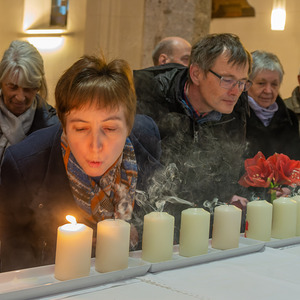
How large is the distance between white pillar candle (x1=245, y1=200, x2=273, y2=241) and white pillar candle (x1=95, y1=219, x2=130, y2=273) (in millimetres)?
884

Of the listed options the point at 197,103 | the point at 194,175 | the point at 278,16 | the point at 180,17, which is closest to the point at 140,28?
the point at 197,103

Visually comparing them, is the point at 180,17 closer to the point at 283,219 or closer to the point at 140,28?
the point at 140,28

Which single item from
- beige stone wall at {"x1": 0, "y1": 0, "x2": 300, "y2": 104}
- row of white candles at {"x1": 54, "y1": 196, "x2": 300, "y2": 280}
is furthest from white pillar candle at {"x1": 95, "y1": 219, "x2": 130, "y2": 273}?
beige stone wall at {"x1": 0, "y1": 0, "x2": 300, "y2": 104}

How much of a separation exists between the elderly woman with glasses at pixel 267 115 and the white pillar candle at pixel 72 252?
6.67 feet

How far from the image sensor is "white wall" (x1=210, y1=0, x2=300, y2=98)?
5.28m

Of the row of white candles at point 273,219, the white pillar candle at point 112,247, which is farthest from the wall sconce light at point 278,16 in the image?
the white pillar candle at point 112,247

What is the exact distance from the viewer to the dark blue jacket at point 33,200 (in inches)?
100.0

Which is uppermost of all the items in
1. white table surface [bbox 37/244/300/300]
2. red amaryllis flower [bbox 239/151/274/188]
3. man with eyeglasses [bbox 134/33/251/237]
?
man with eyeglasses [bbox 134/33/251/237]

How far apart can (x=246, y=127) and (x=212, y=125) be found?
425mm

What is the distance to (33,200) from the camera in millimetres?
2605

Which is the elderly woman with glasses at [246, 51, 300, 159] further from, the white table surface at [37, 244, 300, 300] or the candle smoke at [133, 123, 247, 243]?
the white table surface at [37, 244, 300, 300]

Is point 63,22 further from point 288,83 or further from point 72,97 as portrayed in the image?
point 288,83

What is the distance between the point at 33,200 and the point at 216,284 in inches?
37.3

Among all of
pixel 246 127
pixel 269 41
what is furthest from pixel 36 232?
pixel 269 41
